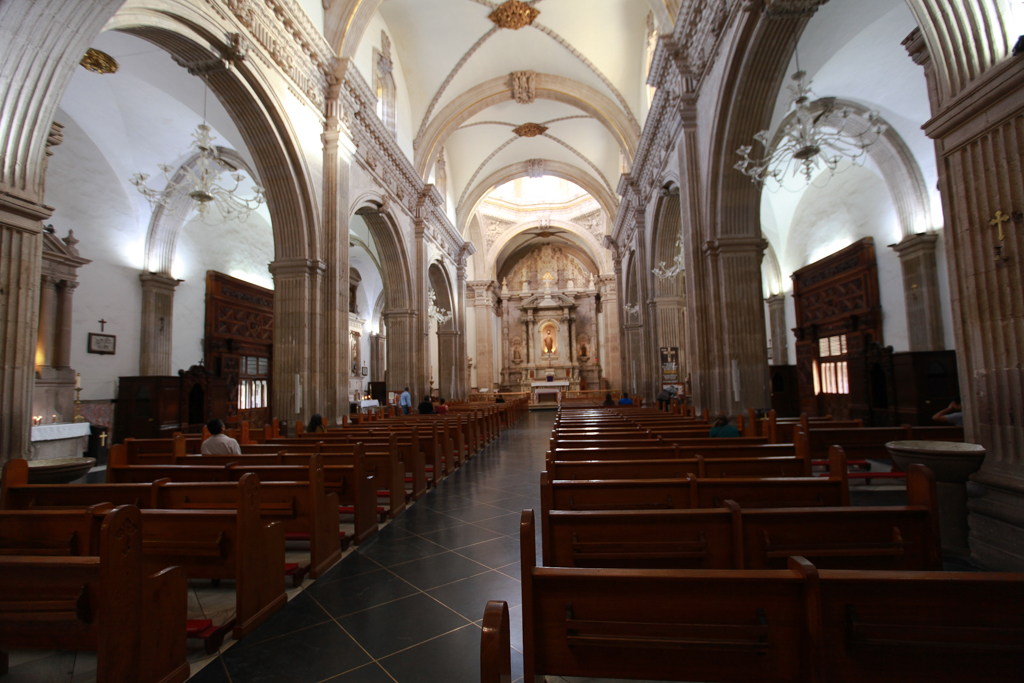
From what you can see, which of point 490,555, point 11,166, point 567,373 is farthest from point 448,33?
point 567,373

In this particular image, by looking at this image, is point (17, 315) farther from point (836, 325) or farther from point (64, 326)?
point (836, 325)

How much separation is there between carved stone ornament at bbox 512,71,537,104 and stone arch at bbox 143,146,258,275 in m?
8.53

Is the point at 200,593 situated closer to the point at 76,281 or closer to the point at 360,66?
the point at 76,281

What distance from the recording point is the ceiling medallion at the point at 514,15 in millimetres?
13305

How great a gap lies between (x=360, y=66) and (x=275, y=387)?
25.7 ft

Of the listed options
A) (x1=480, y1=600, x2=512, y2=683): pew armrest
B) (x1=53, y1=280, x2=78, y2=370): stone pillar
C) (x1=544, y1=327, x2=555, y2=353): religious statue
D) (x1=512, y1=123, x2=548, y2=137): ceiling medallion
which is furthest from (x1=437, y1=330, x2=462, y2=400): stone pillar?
(x1=480, y1=600, x2=512, y2=683): pew armrest

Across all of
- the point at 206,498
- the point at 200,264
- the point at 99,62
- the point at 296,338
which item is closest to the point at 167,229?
the point at 200,264

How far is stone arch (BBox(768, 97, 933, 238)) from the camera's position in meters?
9.83

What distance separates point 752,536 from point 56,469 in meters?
4.67

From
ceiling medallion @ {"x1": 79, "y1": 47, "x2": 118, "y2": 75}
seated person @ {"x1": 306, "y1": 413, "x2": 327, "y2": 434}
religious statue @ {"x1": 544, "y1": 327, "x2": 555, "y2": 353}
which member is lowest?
seated person @ {"x1": 306, "y1": 413, "x2": 327, "y2": 434}

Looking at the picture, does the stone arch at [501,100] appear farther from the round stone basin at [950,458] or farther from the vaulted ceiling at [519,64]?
the round stone basin at [950,458]

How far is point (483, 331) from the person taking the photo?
91.6ft

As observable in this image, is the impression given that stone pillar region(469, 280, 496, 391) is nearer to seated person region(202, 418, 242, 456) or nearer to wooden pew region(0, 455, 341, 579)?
seated person region(202, 418, 242, 456)

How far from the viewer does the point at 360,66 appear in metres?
12.2
